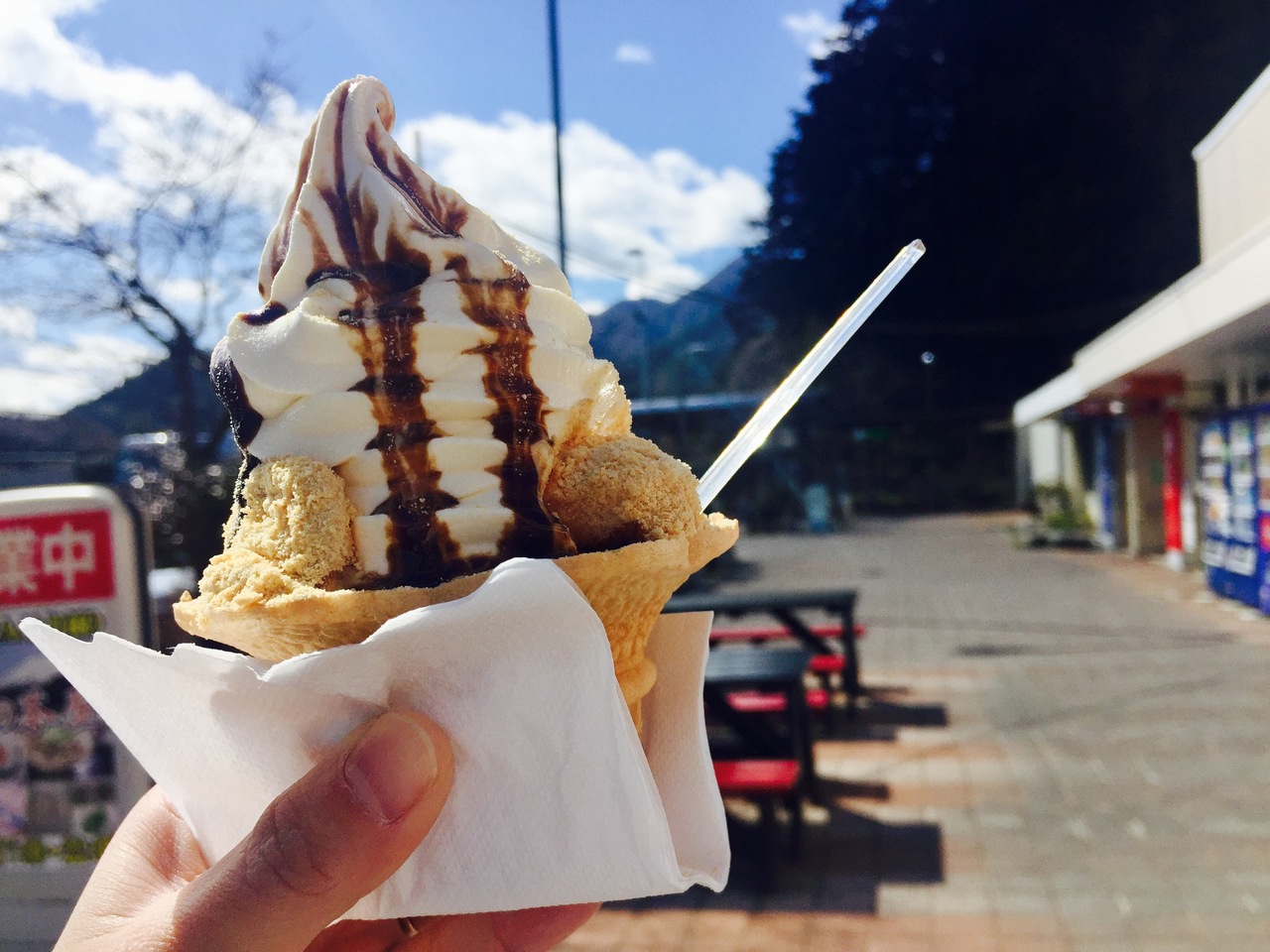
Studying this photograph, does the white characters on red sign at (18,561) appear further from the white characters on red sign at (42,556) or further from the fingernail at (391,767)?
the fingernail at (391,767)

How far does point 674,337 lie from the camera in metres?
14.1

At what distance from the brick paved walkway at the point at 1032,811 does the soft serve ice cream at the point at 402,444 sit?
128 inches

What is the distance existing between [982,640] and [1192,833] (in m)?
5.42

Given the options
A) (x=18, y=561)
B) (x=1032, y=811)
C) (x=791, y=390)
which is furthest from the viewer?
(x=1032, y=811)

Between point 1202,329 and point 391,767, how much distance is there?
1000 cm

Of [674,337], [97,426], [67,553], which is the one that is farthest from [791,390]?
[674,337]

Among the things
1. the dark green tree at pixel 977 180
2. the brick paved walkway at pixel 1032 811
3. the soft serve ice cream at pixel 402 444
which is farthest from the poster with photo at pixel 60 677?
the dark green tree at pixel 977 180

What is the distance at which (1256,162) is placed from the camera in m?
8.80

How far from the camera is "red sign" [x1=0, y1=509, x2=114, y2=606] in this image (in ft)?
11.6

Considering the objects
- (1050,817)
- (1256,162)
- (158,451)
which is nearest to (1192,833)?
(1050,817)

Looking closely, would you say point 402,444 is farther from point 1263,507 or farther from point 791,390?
point 1263,507

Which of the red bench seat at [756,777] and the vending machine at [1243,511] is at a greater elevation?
the vending machine at [1243,511]

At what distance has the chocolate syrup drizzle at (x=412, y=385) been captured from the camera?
149cm

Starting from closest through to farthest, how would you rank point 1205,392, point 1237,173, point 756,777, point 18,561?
point 18,561, point 756,777, point 1237,173, point 1205,392
